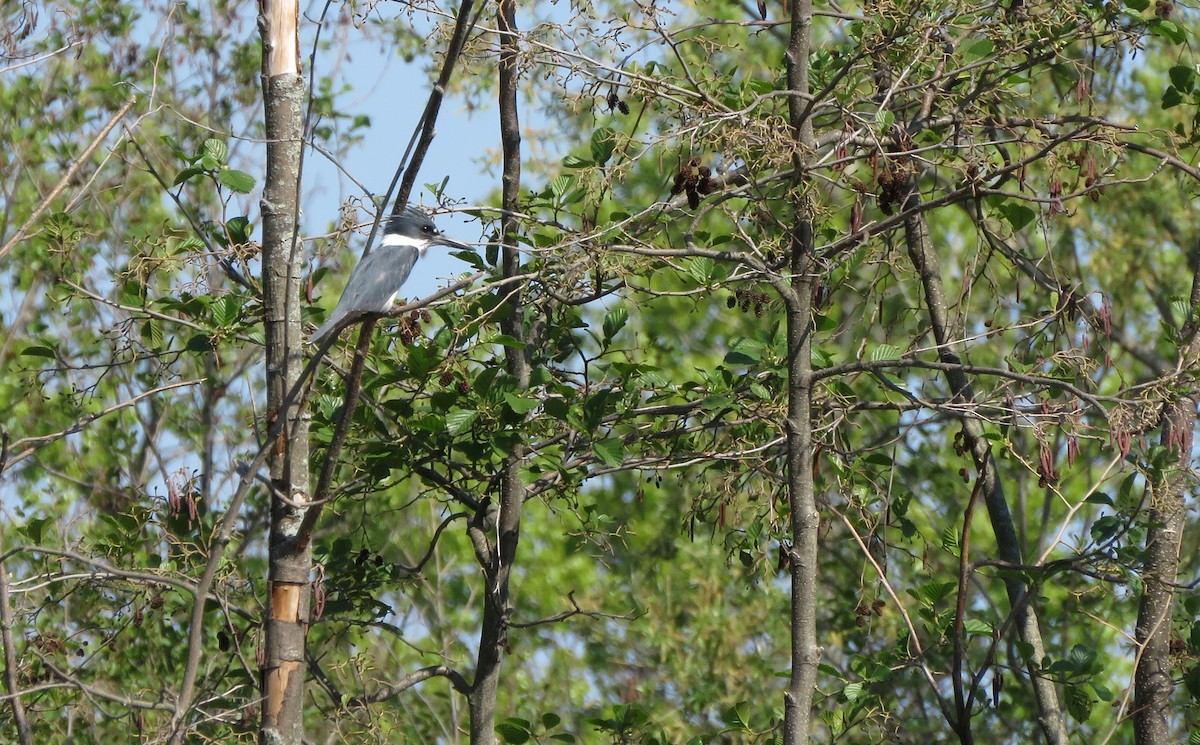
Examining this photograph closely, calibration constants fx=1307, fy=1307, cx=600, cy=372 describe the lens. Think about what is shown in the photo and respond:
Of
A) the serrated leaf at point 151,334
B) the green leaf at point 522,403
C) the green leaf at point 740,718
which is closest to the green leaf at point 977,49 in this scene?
the green leaf at point 522,403

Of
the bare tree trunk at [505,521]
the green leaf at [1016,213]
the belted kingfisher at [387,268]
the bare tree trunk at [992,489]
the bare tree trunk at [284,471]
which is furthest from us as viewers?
the bare tree trunk at [992,489]

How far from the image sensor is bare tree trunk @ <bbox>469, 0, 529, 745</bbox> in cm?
511

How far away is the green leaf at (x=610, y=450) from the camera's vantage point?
172 inches

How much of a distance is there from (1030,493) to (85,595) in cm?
1097

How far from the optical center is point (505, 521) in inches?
205

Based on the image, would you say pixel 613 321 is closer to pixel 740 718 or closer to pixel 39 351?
pixel 740 718

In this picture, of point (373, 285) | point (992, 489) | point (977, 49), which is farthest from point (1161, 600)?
point (373, 285)

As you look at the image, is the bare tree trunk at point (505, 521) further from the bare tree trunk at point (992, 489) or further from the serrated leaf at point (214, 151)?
the bare tree trunk at point (992, 489)

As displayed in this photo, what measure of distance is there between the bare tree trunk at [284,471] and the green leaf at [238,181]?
61 mm

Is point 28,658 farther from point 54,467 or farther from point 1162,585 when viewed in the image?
point 54,467

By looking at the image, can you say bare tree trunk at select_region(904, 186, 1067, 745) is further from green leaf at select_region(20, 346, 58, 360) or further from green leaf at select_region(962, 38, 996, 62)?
green leaf at select_region(20, 346, 58, 360)

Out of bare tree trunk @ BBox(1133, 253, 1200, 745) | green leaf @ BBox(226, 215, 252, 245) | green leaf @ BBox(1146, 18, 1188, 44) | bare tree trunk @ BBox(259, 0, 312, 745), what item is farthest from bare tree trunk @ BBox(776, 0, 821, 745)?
green leaf @ BBox(226, 215, 252, 245)

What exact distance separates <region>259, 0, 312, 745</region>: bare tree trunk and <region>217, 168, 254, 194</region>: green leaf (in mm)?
61

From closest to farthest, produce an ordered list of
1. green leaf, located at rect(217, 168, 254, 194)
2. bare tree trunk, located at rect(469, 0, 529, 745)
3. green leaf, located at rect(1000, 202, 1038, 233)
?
green leaf, located at rect(217, 168, 254, 194) → green leaf, located at rect(1000, 202, 1038, 233) → bare tree trunk, located at rect(469, 0, 529, 745)
